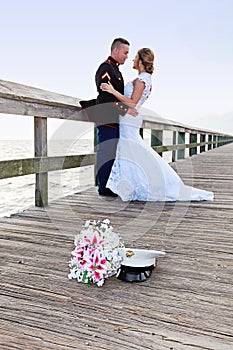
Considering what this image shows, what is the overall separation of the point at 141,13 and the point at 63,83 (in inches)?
151

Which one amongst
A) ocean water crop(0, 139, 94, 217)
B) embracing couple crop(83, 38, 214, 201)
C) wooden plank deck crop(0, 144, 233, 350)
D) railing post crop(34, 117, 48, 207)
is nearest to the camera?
wooden plank deck crop(0, 144, 233, 350)

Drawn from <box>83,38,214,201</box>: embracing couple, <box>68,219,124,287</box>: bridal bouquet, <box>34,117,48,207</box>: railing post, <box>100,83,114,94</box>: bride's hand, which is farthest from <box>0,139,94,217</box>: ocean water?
<box>68,219,124,287</box>: bridal bouquet

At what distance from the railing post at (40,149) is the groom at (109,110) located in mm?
614

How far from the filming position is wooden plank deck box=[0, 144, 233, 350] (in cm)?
111

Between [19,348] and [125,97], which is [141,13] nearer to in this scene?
[125,97]

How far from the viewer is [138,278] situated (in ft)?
4.92

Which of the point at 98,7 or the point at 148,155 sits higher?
the point at 98,7

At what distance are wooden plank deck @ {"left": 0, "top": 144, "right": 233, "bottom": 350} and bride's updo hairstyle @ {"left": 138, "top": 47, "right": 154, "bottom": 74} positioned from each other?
1.41m

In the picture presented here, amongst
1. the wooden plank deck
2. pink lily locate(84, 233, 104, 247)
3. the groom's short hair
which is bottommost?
the wooden plank deck

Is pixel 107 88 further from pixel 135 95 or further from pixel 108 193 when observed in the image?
pixel 108 193

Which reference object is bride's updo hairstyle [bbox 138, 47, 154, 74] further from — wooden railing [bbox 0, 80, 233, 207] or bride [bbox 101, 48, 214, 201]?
wooden railing [bbox 0, 80, 233, 207]

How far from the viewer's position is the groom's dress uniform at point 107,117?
10.2 ft

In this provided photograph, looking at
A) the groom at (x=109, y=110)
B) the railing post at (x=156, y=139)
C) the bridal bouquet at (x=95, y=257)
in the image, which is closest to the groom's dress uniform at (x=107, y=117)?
the groom at (x=109, y=110)

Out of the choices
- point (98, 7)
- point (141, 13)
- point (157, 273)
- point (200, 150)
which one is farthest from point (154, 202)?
point (200, 150)
